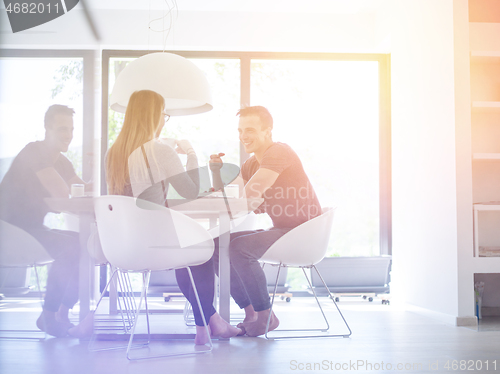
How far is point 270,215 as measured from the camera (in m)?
2.64

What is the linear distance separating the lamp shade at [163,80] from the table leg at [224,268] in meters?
0.76

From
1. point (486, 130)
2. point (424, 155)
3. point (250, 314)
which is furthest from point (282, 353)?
point (486, 130)

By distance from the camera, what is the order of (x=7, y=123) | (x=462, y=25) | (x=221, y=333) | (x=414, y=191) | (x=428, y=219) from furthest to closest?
(x=414, y=191), (x=428, y=219), (x=462, y=25), (x=221, y=333), (x=7, y=123)

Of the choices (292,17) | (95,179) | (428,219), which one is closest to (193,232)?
(95,179)

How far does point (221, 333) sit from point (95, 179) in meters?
1.07

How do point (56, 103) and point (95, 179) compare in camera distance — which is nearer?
point (56, 103)

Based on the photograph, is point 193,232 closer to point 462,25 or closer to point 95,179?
point 95,179

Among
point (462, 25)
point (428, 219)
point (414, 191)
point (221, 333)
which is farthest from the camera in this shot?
point (414, 191)

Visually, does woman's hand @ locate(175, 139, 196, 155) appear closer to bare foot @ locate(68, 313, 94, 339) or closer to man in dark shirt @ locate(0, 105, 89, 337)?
man in dark shirt @ locate(0, 105, 89, 337)

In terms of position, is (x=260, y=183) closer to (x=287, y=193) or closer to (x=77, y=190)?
(x=287, y=193)

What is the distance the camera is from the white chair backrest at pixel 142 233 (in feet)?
6.52

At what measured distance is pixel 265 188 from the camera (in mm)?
2490

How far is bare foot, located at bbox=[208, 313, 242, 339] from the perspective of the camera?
2.31 m

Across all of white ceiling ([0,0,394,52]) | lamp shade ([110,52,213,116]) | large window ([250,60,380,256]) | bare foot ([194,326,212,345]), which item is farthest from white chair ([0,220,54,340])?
large window ([250,60,380,256])
